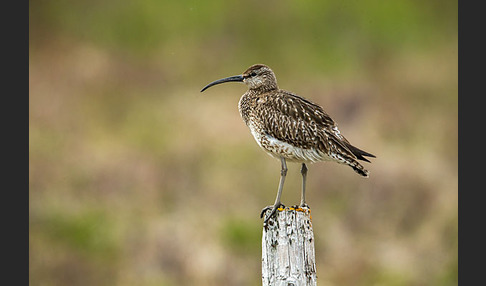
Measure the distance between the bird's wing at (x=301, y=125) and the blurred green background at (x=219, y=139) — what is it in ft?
19.2

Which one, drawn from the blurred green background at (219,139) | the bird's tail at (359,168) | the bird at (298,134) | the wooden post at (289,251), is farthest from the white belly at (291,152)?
the blurred green background at (219,139)

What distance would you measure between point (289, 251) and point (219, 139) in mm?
9791

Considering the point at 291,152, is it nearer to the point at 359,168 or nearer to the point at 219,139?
the point at 359,168

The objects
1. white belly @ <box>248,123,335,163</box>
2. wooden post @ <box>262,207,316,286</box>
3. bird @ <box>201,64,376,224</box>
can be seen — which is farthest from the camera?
white belly @ <box>248,123,335,163</box>

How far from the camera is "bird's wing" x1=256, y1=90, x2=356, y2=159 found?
1003cm

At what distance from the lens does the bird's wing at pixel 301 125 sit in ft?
32.9

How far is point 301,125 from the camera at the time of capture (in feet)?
33.4

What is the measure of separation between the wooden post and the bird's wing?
154 cm

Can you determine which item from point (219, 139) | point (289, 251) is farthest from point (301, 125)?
point (219, 139)

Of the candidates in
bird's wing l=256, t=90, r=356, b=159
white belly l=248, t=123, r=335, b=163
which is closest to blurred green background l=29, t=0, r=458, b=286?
white belly l=248, t=123, r=335, b=163

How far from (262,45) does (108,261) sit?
24.8 ft

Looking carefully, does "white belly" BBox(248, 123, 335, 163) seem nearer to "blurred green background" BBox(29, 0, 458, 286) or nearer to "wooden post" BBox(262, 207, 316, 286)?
"wooden post" BBox(262, 207, 316, 286)

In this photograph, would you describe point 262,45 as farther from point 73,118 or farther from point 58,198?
point 58,198

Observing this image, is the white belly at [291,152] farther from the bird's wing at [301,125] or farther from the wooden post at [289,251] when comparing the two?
the wooden post at [289,251]
